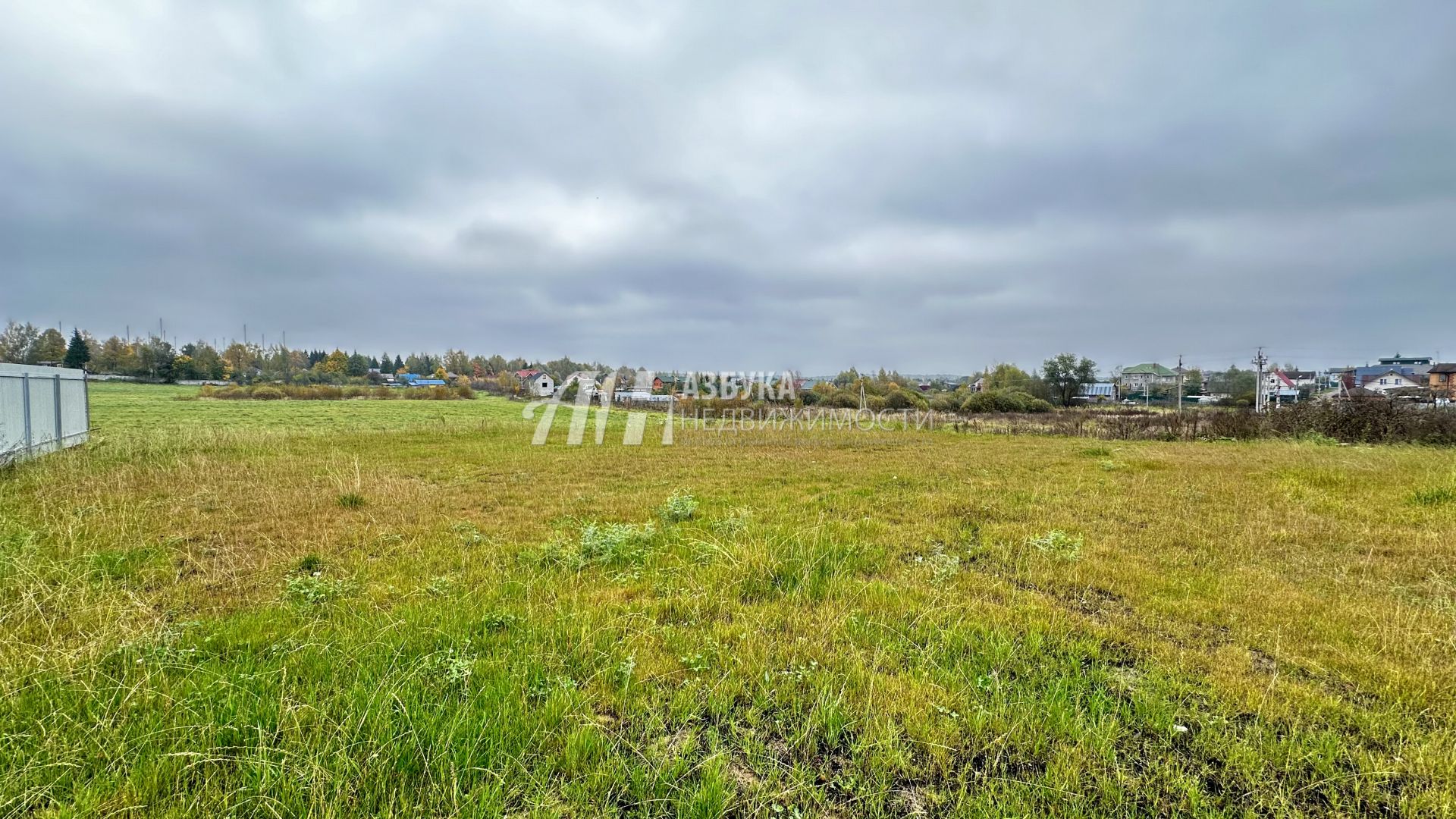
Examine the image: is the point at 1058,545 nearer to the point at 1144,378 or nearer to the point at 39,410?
the point at 39,410

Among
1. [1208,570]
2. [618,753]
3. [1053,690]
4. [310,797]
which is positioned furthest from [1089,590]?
[310,797]

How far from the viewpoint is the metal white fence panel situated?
9.35 m

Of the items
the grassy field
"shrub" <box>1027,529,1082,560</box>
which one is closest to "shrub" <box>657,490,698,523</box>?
the grassy field

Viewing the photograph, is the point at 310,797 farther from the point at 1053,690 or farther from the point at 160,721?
the point at 1053,690

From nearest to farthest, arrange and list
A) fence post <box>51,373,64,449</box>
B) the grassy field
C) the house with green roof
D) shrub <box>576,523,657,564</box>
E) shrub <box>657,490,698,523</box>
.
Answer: the grassy field < shrub <box>576,523,657,564</box> < shrub <box>657,490,698,523</box> < fence post <box>51,373,64,449</box> < the house with green roof

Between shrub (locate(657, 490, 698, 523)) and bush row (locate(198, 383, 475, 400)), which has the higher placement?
bush row (locate(198, 383, 475, 400))

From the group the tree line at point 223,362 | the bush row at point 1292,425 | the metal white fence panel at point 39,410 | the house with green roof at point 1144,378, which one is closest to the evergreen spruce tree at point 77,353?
the tree line at point 223,362

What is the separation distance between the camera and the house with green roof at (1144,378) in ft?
193

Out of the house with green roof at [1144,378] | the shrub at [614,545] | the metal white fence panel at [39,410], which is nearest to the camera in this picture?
the shrub at [614,545]

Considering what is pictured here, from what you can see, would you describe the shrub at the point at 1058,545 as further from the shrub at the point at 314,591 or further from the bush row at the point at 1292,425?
the bush row at the point at 1292,425

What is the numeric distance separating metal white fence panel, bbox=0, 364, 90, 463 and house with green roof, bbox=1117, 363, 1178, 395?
246ft

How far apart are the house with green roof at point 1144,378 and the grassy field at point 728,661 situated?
65.9 meters

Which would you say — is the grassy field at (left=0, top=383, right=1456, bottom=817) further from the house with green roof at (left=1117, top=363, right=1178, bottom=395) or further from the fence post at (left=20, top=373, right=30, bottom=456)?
the house with green roof at (left=1117, top=363, right=1178, bottom=395)

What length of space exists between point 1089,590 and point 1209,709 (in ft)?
5.35
